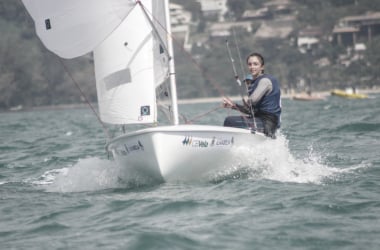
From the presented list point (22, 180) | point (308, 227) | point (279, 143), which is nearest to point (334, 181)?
point (279, 143)

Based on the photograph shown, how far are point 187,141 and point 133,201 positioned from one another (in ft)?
2.99

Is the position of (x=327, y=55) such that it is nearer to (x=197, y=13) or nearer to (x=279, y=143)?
(x=197, y=13)

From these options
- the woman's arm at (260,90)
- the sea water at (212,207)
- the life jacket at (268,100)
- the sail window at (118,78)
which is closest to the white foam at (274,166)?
the sea water at (212,207)

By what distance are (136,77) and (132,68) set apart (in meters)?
0.11

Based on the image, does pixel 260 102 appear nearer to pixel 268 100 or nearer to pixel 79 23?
pixel 268 100

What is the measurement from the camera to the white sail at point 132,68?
28.1ft

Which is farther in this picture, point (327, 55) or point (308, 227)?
point (327, 55)

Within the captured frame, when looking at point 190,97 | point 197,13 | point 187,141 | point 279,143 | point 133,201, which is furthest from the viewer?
point 197,13

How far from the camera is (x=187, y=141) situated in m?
7.98

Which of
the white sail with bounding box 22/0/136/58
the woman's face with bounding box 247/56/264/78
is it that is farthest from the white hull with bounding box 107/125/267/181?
A: the white sail with bounding box 22/0/136/58

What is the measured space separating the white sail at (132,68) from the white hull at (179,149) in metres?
0.44

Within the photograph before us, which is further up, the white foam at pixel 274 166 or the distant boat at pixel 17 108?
the white foam at pixel 274 166

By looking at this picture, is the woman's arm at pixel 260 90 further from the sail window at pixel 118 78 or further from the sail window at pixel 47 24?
the sail window at pixel 47 24

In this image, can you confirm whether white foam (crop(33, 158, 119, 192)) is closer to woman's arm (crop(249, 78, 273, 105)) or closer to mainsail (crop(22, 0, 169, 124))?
mainsail (crop(22, 0, 169, 124))
